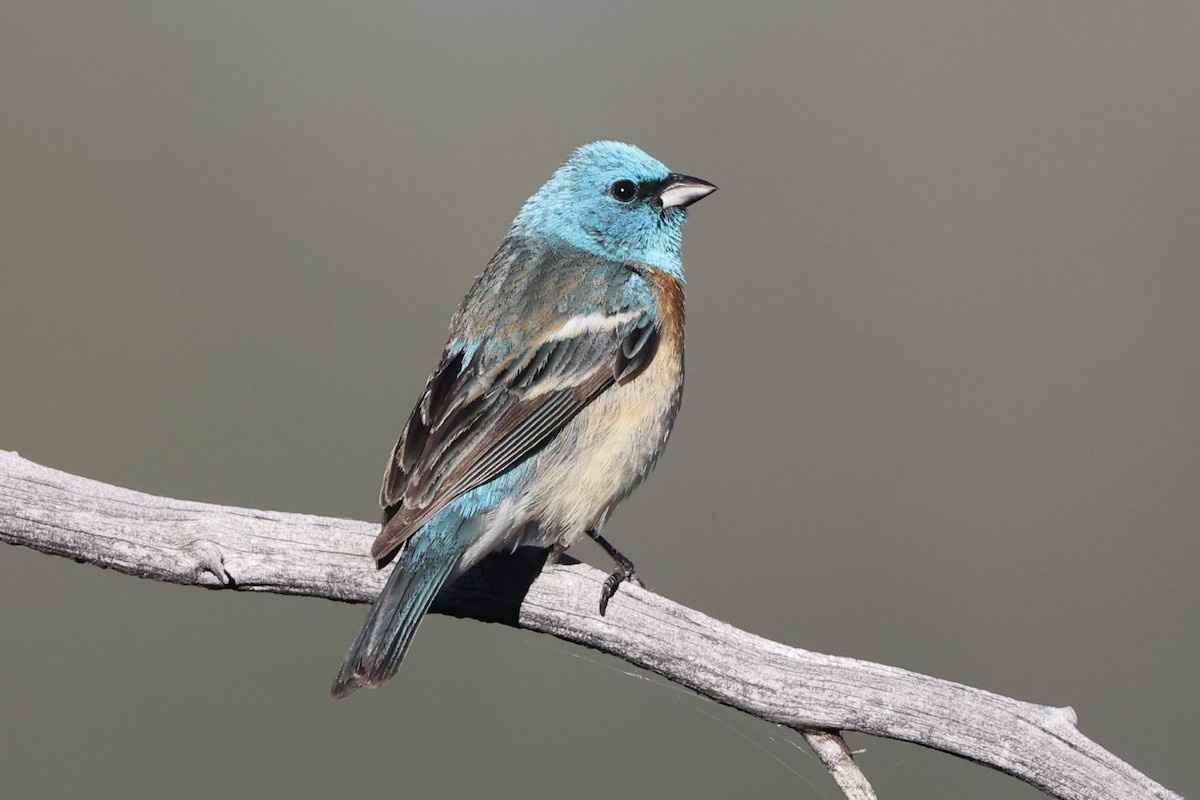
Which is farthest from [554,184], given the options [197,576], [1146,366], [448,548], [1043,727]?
[1146,366]

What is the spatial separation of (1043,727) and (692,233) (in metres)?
7.20

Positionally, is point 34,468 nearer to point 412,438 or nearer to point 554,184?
point 412,438

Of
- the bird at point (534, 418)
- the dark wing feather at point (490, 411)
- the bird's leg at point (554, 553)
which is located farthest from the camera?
the bird's leg at point (554, 553)

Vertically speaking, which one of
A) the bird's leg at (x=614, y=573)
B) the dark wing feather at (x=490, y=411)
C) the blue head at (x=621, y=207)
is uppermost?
the blue head at (x=621, y=207)

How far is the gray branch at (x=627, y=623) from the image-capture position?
400 cm

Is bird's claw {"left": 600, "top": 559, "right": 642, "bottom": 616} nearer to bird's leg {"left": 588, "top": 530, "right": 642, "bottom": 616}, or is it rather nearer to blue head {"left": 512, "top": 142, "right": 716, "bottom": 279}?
bird's leg {"left": 588, "top": 530, "right": 642, "bottom": 616}

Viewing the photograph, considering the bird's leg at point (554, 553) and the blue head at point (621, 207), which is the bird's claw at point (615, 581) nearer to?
the bird's leg at point (554, 553)

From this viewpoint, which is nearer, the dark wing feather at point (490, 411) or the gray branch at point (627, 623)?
the gray branch at point (627, 623)

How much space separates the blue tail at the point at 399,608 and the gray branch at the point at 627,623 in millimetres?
266

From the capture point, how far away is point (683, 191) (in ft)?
18.2

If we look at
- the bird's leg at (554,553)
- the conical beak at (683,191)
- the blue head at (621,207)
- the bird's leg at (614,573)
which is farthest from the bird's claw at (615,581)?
the conical beak at (683,191)

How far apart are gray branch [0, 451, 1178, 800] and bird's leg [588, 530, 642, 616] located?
0.04m

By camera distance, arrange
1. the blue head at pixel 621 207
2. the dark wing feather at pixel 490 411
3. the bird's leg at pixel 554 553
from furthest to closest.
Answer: the blue head at pixel 621 207 → the bird's leg at pixel 554 553 → the dark wing feather at pixel 490 411

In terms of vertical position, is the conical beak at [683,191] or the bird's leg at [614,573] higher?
the conical beak at [683,191]
